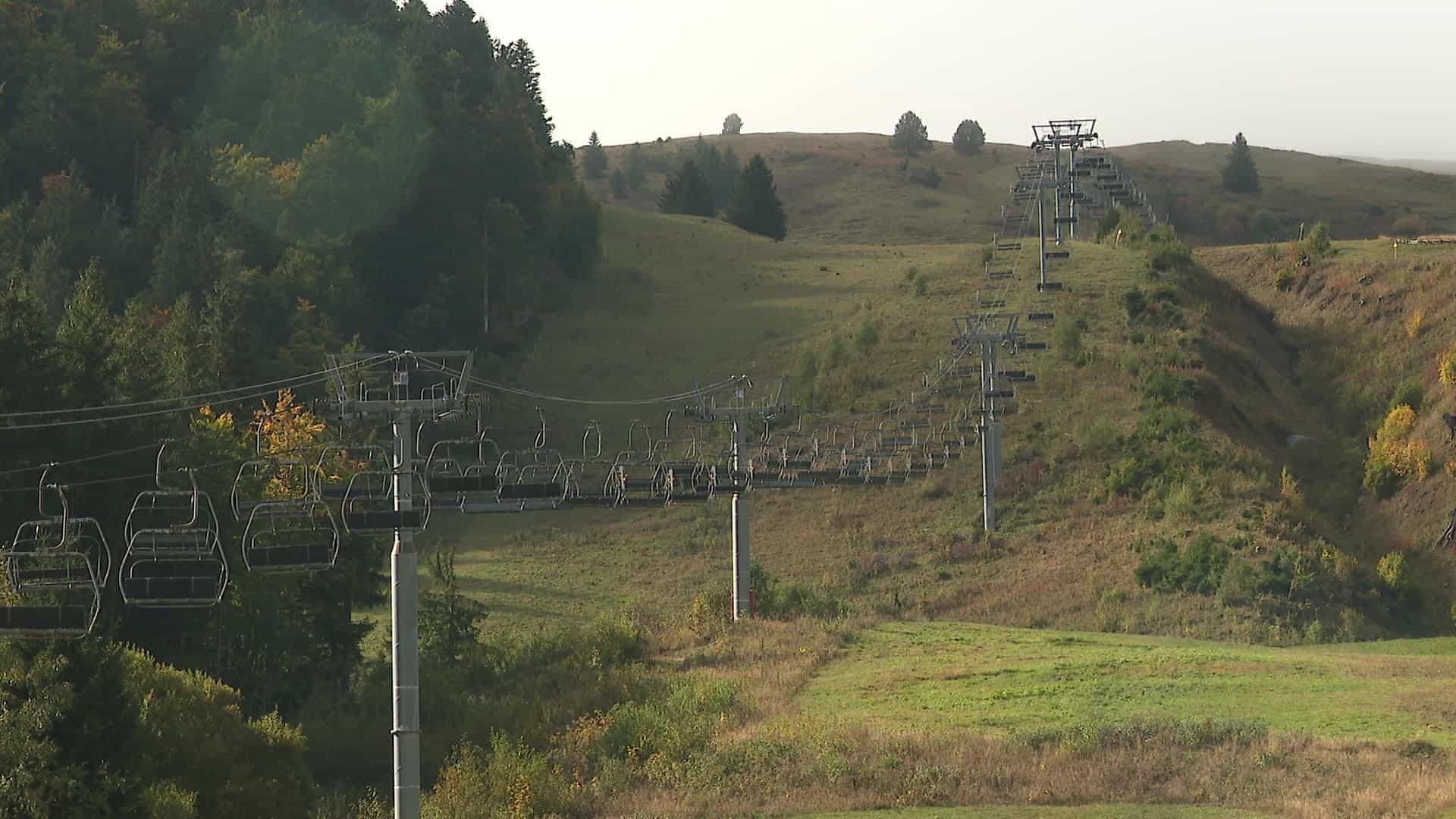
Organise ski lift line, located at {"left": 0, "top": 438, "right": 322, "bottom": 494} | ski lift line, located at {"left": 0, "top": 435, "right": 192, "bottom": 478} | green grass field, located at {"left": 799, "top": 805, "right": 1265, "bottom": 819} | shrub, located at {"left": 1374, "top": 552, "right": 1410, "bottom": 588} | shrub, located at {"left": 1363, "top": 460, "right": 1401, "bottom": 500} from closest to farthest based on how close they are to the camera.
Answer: green grass field, located at {"left": 799, "top": 805, "right": 1265, "bottom": 819} < ski lift line, located at {"left": 0, "top": 435, "right": 192, "bottom": 478} < ski lift line, located at {"left": 0, "top": 438, "right": 322, "bottom": 494} < shrub, located at {"left": 1374, "top": 552, "right": 1410, "bottom": 588} < shrub, located at {"left": 1363, "top": 460, "right": 1401, "bottom": 500}

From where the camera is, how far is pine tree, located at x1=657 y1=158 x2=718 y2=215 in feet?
534

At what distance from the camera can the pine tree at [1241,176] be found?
170 metres

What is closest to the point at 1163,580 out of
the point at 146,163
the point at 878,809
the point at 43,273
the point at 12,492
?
the point at 878,809

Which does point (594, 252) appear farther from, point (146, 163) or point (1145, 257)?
point (1145, 257)

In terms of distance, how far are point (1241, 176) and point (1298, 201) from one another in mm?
9097

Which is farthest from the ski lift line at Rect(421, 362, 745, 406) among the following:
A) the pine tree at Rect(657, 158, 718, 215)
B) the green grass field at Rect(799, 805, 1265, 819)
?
the pine tree at Rect(657, 158, 718, 215)

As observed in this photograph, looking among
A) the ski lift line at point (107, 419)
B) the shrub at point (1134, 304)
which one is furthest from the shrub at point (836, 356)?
the ski lift line at point (107, 419)

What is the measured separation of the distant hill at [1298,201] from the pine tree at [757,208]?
34689 millimetres

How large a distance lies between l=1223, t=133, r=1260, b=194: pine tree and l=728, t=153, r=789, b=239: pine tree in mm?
45466

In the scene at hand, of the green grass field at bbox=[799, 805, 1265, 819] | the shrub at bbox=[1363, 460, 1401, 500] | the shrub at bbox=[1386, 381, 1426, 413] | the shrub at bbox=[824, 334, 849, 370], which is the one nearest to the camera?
the green grass field at bbox=[799, 805, 1265, 819]

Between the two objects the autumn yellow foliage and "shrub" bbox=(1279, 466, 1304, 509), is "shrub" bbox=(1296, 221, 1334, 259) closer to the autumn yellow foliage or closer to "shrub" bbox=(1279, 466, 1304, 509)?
the autumn yellow foliage

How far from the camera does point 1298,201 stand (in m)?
162

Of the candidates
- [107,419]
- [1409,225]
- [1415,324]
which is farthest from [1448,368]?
[107,419]

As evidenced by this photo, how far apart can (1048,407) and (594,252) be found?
43480 millimetres
